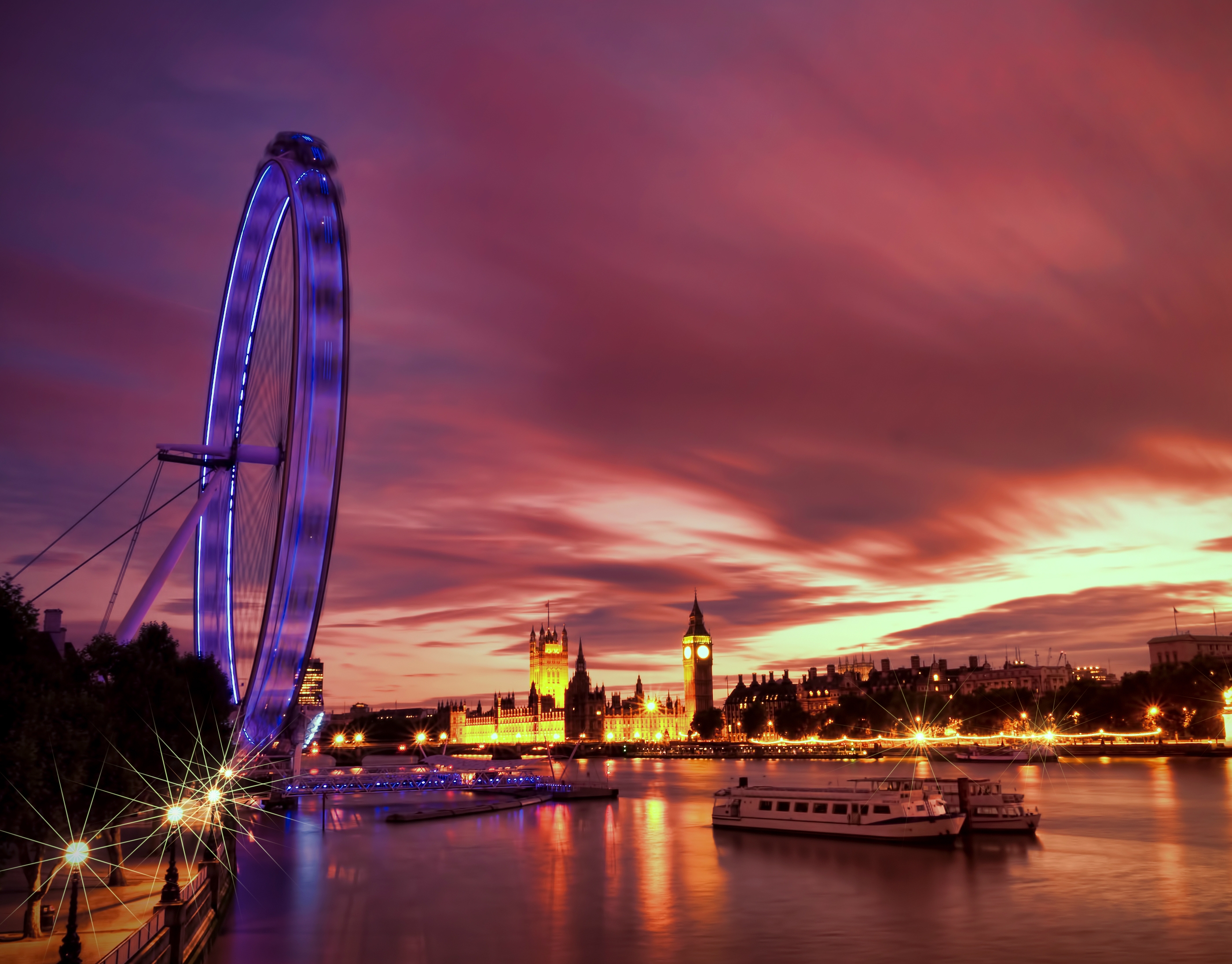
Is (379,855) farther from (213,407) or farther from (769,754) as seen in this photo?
(769,754)

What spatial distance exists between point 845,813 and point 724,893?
Answer: 14.4m

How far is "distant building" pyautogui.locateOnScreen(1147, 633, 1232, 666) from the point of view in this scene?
194875 mm

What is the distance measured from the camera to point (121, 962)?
19875mm

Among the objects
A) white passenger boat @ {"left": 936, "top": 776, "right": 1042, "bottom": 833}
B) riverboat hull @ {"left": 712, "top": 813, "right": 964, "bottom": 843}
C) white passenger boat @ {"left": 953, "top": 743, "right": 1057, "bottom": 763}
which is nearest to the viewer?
riverboat hull @ {"left": 712, "top": 813, "right": 964, "bottom": 843}

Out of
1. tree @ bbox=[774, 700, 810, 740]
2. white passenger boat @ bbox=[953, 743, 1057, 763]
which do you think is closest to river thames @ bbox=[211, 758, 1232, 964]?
white passenger boat @ bbox=[953, 743, 1057, 763]

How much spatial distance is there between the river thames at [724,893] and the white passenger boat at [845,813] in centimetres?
74

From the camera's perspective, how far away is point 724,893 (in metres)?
38.2

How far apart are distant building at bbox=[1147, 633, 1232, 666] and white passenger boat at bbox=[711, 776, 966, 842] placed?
159181 mm

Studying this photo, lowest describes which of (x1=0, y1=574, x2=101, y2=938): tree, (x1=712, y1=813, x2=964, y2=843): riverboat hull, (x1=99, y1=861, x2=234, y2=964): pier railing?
(x1=712, y1=813, x2=964, y2=843): riverboat hull

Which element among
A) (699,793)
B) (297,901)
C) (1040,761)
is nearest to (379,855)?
(297,901)

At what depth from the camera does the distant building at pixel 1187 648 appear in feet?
639

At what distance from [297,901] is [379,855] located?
13.7 meters

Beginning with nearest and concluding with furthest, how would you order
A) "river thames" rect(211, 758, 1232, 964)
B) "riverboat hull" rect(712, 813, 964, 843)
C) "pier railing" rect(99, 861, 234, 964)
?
"pier railing" rect(99, 861, 234, 964)
"river thames" rect(211, 758, 1232, 964)
"riverboat hull" rect(712, 813, 964, 843)

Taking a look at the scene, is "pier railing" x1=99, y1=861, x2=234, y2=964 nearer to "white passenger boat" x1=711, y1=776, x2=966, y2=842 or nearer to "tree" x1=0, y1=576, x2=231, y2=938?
"tree" x1=0, y1=576, x2=231, y2=938
